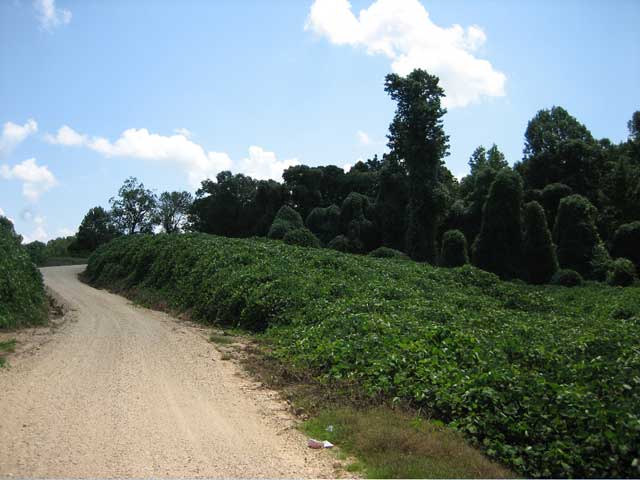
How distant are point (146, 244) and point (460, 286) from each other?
16.9 m

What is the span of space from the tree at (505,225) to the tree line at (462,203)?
0.06 meters

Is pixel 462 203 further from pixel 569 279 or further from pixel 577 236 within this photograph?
pixel 569 279

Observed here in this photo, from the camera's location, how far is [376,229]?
4100 cm

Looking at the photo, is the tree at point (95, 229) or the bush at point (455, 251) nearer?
the bush at point (455, 251)

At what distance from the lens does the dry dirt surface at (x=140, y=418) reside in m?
5.16

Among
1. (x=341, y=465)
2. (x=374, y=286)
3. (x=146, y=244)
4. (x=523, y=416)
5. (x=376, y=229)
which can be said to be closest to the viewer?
(x=341, y=465)

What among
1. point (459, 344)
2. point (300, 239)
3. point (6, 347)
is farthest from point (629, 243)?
point (6, 347)

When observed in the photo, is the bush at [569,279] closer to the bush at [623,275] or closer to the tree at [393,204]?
the bush at [623,275]

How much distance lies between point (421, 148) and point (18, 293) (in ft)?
88.6

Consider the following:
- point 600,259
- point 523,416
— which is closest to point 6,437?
point 523,416

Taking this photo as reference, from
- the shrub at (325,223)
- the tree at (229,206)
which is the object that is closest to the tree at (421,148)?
the shrub at (325,223)

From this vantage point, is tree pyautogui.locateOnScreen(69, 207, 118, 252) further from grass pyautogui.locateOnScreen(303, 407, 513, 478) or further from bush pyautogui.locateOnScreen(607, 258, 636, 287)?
grass pyautogui.locateOnScreen(303, 407, 513, 478)

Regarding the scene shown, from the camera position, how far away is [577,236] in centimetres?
3228

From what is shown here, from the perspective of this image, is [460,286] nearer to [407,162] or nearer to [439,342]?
[439,342]
